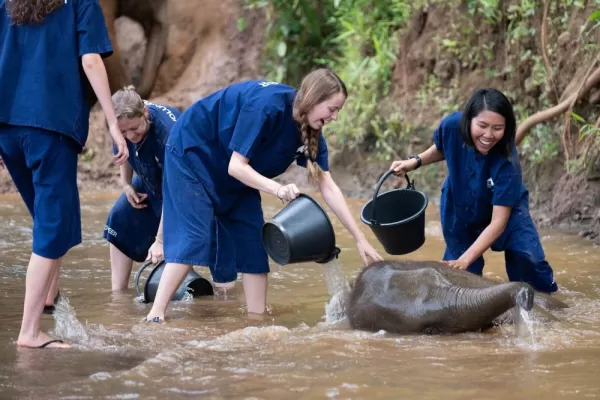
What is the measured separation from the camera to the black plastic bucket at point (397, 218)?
5145 millimetres

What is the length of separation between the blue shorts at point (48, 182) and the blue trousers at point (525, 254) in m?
2.45

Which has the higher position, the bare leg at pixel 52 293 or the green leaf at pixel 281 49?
the green leaf at pixel 281 49

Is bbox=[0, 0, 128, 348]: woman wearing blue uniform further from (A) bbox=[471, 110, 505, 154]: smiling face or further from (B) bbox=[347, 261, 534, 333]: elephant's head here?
(A) bbox=[471, 110, 505, 154]: smiling face

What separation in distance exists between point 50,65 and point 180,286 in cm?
199

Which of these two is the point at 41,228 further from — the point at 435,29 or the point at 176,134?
the point at 435,29

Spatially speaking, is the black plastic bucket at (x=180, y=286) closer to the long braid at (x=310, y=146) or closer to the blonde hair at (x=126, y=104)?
the blonde hair at (x=126, y=104)

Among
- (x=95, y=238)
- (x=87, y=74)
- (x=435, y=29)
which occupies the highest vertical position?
(x=435, y=29)

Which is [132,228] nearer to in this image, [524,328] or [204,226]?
[204,226]

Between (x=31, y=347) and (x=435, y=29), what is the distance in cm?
848

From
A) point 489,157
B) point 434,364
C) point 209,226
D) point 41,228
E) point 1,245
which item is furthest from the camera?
point 1,245

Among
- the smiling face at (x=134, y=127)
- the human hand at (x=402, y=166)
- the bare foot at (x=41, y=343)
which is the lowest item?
the bare foot at (x=41, y=343)

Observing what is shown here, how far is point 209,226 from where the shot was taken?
5016mm

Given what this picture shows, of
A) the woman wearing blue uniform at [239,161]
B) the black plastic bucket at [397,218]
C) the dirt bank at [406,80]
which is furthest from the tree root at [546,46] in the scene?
the woman wearing blue uniform at [239,161]

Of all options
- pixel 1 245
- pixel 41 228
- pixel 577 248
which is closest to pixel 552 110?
pixel 577 248
